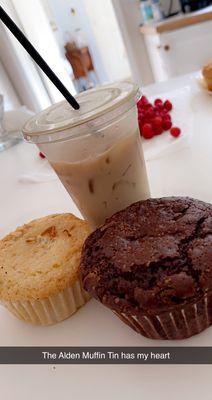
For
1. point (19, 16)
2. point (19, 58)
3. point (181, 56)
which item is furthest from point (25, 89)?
point (181, 56)

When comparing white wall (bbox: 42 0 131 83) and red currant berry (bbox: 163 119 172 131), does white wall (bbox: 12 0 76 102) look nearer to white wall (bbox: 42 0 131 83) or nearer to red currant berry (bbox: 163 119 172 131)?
white wall (bbox: 42 0 131 83)

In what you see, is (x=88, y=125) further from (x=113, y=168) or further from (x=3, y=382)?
(x=3, y=382)

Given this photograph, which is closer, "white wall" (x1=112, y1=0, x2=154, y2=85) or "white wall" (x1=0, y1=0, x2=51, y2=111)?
"white wall" (x1=0, y1=0, x2=51, y2=111)

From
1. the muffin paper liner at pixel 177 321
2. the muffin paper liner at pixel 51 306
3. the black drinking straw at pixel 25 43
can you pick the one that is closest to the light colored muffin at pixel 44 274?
the muffin paper liner at pixel 51 306

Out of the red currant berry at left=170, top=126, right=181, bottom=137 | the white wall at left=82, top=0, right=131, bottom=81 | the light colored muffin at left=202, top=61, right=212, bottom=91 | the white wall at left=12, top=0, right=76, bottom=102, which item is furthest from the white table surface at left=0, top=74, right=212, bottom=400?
the white wall at left=82, top=0, right=131, bottom=81

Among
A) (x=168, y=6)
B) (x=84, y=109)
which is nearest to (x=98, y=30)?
(x=168, y=6)

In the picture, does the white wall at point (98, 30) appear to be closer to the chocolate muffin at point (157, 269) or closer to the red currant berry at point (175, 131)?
the red currant berry at point (175, 131)
